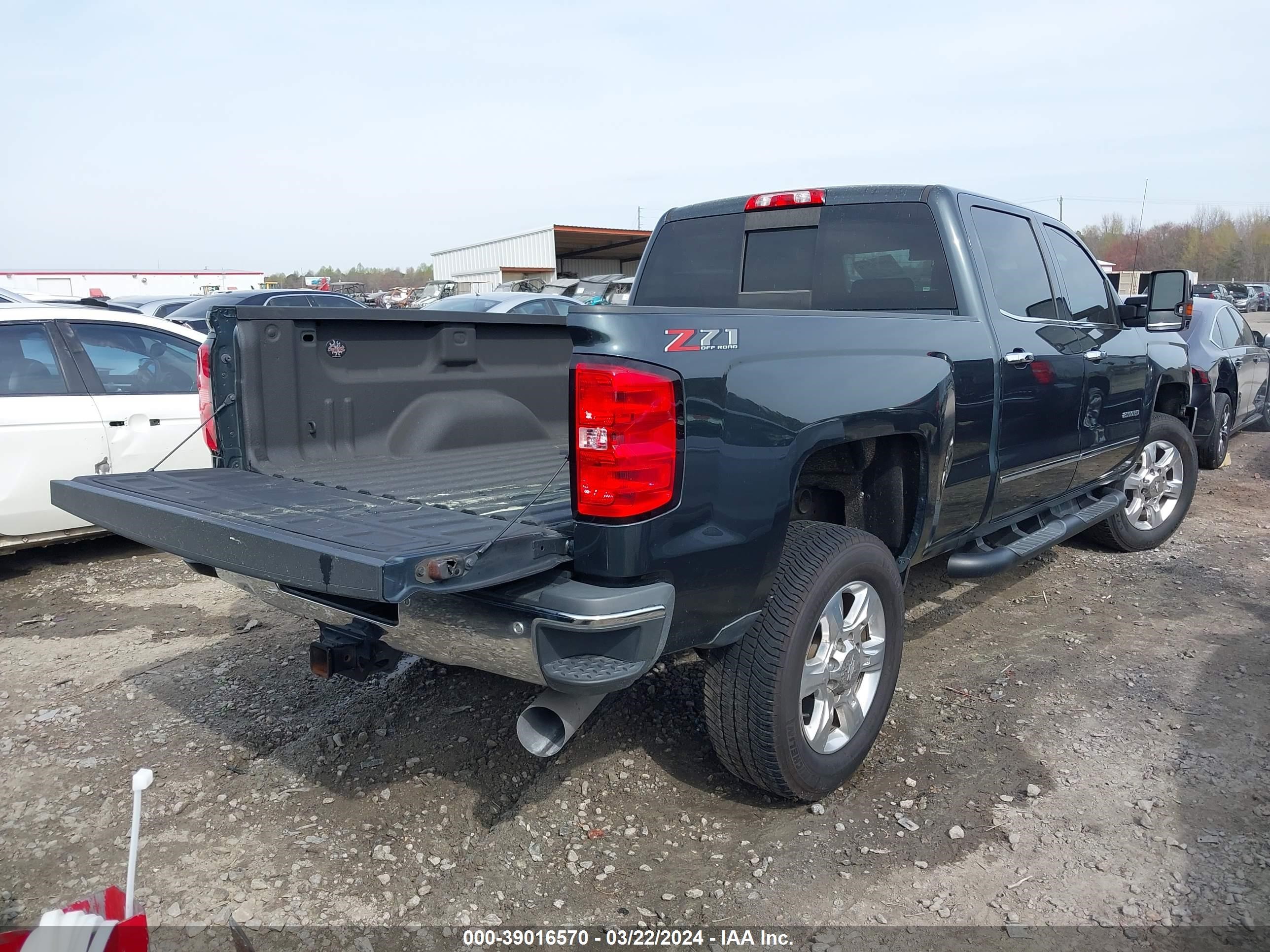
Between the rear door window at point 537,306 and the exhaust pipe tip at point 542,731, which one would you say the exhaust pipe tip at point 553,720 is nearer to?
the exhaust pipe tip at point 542,731

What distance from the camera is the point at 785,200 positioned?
13.9 feet

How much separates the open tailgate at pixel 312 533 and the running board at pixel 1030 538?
231 centimetres

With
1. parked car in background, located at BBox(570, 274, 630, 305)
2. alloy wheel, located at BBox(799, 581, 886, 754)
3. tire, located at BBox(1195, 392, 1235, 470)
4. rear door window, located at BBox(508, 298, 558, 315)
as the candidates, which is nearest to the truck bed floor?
alloy wheel, located at BBox(799, 581, 886, 754)

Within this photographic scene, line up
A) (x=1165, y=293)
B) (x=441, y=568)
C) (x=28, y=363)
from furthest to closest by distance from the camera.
Answer: (x=28, y=363) < (x=1165, y=293) < (x=441, y=568)

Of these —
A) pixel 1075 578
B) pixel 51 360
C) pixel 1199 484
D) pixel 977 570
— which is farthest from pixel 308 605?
pixel 1199 484

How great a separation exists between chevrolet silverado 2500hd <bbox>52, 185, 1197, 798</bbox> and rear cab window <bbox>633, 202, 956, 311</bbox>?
1 cm

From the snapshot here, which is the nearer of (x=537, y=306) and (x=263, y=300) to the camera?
(x=537, y=306)

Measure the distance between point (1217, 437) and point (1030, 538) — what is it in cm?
572

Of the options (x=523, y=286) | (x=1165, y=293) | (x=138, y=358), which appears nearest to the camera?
(x=1165, y=293)

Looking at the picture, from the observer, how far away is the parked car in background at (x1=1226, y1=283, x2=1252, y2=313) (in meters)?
42.0

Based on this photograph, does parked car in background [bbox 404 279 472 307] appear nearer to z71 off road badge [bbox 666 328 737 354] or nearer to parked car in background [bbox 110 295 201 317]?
parked car in background [bbox 110 295 201 317]

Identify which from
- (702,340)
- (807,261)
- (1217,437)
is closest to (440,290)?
(1217,437)

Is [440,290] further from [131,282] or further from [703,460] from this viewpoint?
[703,460]

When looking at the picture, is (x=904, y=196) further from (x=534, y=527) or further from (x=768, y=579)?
(x=534, y=527)
